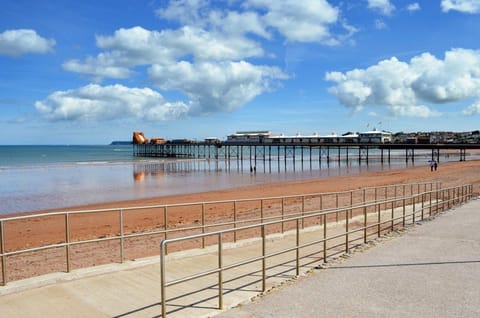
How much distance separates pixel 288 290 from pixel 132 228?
9.85 m

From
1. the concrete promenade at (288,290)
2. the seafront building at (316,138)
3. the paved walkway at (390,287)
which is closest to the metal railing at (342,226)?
the concrete promenade at (288,290)

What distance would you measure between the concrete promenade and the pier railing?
0.58 meters

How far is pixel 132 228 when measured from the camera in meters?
14.4

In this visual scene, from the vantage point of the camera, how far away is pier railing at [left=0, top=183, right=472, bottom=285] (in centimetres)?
776

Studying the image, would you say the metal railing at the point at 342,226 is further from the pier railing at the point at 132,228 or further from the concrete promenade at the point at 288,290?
the concrete promenade at the point at 288,290

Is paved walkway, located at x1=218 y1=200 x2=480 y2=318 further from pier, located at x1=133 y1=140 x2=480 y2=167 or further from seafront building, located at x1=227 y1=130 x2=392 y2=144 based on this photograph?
seafront building, located at x1=227 y1=130 x2=392 y2=144

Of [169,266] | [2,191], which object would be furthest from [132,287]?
[2,191]

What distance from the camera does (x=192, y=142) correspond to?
101 m

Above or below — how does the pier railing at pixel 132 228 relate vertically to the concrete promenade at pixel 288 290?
below

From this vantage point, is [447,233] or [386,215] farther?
[386,215]

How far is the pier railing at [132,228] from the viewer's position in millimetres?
7762

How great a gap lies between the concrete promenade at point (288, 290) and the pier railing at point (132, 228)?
58 cm

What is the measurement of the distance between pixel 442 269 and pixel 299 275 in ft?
7.06

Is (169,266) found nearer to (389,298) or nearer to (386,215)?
(389,298)
